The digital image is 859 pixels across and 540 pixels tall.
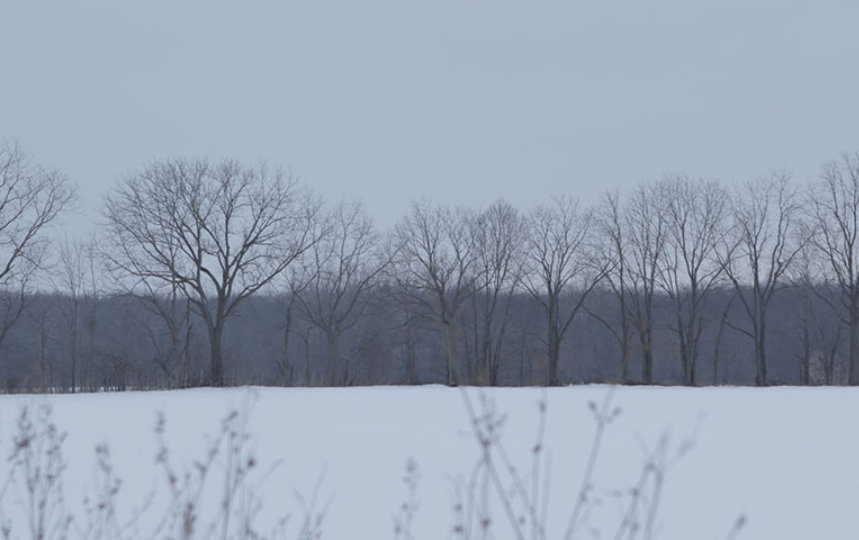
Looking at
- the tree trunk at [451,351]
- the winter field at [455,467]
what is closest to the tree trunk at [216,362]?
the tree trunk at [451,351]

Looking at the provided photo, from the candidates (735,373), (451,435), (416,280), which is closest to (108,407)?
(451,435)

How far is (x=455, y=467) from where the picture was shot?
10258mm

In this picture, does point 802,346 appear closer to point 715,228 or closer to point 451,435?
point 715,228

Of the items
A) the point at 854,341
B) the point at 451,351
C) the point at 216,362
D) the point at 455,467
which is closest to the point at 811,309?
the point at 854,341

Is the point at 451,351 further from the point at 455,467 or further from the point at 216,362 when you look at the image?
the point at 455,467

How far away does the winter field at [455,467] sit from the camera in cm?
715

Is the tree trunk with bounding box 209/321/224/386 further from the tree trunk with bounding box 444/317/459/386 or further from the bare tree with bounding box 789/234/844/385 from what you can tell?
the bare tree with bounding box 789/234/844/385

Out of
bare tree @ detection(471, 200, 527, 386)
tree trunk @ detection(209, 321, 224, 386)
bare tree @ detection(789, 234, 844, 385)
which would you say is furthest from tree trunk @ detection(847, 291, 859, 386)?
tree trunk @ detection(209, 321, 224, 386)

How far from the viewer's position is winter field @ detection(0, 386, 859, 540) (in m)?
7.15

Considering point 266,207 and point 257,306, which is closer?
point 266,207

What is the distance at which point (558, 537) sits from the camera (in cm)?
689

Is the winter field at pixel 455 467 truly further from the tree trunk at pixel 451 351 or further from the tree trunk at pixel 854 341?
the tree trunk at pixel 451 351

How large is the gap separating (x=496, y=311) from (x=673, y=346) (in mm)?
11527

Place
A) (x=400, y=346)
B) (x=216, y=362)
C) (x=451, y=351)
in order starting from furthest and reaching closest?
A: 1. (x=400, y=346)
2. (x=451, y=351)
3. (x=216, y=362)
